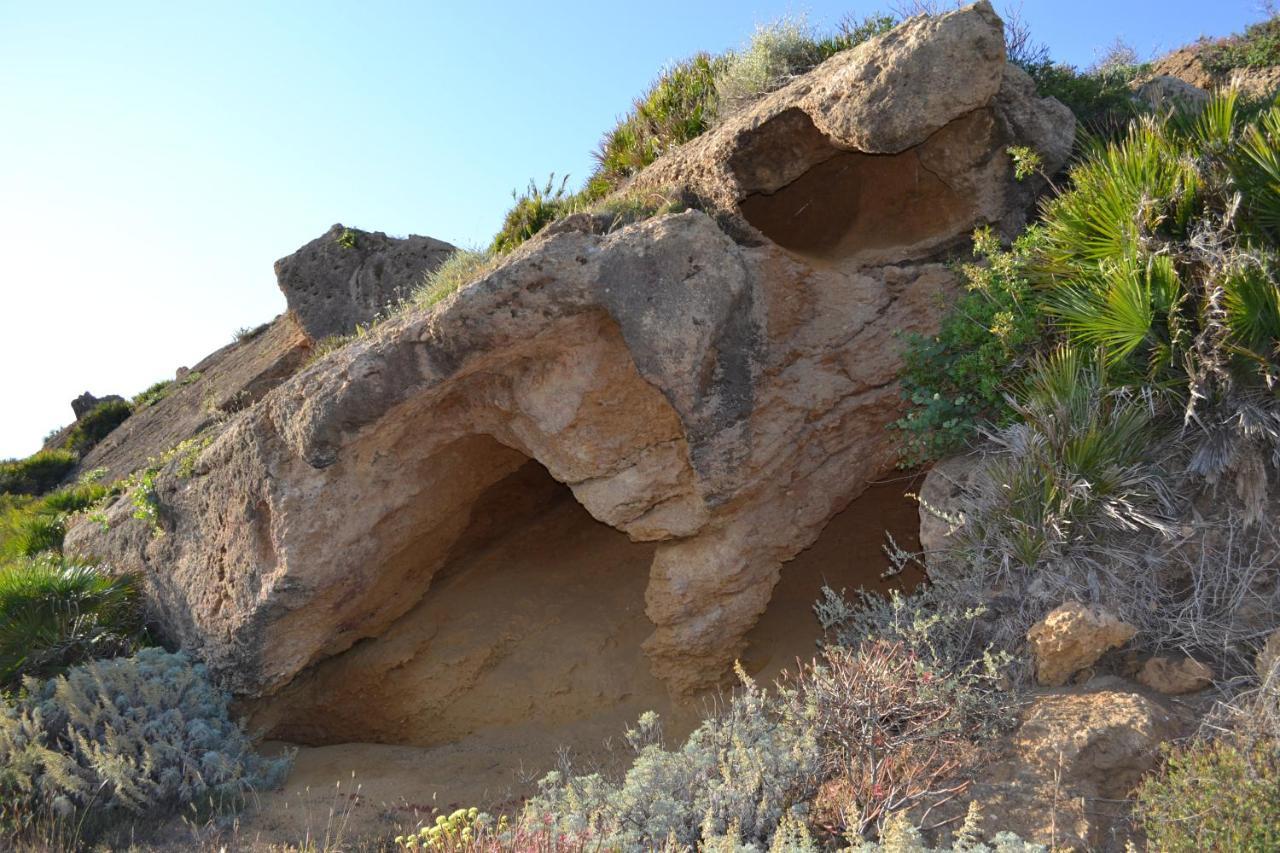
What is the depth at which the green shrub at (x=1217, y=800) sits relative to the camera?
3.70 meters

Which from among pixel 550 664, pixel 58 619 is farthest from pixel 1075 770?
pixel 58 619

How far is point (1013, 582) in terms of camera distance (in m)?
5.55

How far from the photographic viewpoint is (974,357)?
6441 mm

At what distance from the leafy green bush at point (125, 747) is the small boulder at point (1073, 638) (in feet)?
17.5

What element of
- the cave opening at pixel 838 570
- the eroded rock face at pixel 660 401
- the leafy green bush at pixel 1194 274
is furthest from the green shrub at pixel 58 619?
the leafy green bush at pixel 1194 274

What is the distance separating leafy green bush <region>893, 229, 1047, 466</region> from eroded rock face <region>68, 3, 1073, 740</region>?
0.40 meters

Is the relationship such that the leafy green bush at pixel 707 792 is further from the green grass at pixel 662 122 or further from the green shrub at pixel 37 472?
the green shrub at pixel 37 472

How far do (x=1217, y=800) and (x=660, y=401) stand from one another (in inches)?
159

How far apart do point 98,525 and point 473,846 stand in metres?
6.56

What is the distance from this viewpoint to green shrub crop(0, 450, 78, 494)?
656 inches

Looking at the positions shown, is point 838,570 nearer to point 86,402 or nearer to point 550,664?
point 550,664

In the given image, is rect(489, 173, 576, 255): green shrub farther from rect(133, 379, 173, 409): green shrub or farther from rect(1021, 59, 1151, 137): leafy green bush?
rect(133, 379, 173, 409): green shrub

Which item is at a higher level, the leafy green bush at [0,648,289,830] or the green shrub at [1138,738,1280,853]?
the leafy green bush at [0,648,289,830]

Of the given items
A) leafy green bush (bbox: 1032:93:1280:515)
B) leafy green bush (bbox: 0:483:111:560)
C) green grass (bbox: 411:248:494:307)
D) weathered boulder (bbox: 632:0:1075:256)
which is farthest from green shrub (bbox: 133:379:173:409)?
leafy green bush (bbox: 1032:93:1280:515)
